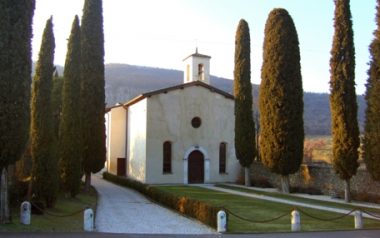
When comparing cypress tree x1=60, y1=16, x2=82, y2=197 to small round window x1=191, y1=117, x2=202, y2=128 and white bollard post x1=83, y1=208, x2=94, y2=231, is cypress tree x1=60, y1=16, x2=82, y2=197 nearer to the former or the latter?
white bollard post x1=83, y1=208, x2=94, y2=231

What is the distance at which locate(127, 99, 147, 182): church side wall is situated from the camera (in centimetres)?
3381

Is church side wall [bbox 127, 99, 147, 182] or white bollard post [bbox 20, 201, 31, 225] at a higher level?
church side wall [bbox 127, 99, 147, 182]

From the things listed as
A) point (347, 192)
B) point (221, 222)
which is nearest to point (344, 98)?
point (347, 192)

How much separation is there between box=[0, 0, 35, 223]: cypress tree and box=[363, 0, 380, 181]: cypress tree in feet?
47.2

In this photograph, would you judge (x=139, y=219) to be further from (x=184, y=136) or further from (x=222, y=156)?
(x=222, y=156)

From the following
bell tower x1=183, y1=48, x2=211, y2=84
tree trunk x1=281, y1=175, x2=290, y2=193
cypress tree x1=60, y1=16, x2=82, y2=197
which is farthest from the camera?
bell tower x1=183, y1=48, x2=211, y2=84

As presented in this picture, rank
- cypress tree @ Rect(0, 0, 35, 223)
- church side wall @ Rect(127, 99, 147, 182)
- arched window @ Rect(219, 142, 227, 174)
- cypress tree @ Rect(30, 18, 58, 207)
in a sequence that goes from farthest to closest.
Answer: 1. arched window @ Rect(219, 142, 227, 174)
2. church side wall @ Rect(127, 99, 147, 182)
3. cypress tree @ Rect(30, 18, 58, 207)
4. cypress tree @ Rect(0, 0, 35, 223)

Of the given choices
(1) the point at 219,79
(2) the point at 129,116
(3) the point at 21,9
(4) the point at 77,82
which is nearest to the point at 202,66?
(2) the point at 129,116

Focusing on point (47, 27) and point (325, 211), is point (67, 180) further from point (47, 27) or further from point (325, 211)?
point (325, 211)

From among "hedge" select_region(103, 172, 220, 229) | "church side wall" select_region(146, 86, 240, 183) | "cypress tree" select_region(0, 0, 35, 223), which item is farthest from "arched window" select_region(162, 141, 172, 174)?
"cypress tree" select_region(0, 0, 35, 223)

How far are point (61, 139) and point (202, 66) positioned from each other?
2055cm

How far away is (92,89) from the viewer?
1037 inches

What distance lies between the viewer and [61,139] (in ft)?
68.8

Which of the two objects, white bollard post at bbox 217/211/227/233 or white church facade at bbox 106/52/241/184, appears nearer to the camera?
white bollard post at bbox 217/211/227/233
